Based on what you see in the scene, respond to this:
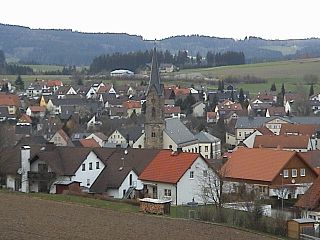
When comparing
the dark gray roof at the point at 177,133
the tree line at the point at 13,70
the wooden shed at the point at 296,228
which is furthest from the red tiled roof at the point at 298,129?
the tree line at the point at 13,70

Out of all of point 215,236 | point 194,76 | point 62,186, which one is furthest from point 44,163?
point 194,76

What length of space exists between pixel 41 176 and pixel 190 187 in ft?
28.4

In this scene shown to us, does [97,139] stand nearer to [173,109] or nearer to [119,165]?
[119,165]

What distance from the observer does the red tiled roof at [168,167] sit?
40375mm

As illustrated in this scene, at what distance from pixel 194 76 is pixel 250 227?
14793 centimetres

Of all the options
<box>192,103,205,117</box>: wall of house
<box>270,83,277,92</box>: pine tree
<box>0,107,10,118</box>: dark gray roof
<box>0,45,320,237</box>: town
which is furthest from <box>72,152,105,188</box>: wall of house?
<box>270,83,277,92</box>: pine tree

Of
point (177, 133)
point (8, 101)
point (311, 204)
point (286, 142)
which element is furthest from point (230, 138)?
point (311, 204)

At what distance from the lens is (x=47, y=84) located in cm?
16075

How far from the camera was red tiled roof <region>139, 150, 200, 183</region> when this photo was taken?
132 ft

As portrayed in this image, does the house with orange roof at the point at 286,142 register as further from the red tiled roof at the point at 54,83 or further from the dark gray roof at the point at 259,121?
the red tiled roof at the point at 54,83

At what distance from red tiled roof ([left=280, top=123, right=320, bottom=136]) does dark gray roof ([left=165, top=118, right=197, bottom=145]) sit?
13707 mm

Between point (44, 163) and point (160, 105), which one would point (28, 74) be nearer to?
point (160, 105)

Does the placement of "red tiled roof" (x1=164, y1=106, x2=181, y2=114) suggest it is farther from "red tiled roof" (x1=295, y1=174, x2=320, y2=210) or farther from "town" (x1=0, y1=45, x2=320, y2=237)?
"red tiled roof" (x1=295, y1=174, x2=320, y2=210)

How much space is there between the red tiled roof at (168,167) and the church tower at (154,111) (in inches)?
1116
